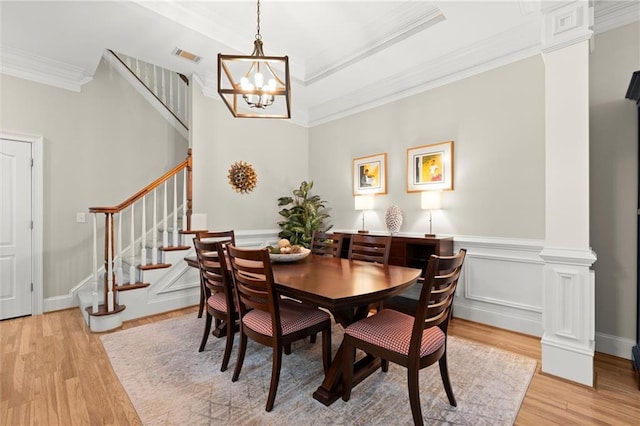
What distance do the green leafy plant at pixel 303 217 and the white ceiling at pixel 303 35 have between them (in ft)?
5.98

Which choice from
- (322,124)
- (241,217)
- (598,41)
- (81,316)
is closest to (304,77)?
(322,124)

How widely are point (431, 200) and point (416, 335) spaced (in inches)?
87.0

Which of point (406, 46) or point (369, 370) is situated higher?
point (406, 46)

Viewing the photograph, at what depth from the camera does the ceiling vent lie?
11.2ft

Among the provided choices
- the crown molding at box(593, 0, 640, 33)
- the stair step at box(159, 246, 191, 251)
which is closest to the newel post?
the stair step at box(159, 246, 191, 251)

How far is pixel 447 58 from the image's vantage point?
3.38 m

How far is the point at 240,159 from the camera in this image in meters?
4.43

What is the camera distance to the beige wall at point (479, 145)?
2887mm

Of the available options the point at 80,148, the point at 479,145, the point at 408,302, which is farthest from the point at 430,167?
the point at 80,148

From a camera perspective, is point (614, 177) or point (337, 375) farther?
point (614, 177)

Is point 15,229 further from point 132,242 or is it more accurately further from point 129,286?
point 129,286

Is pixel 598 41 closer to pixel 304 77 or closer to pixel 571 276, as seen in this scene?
pixel 571 276

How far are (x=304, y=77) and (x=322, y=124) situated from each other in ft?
3.13

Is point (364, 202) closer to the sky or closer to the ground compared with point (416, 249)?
closer to the sky
